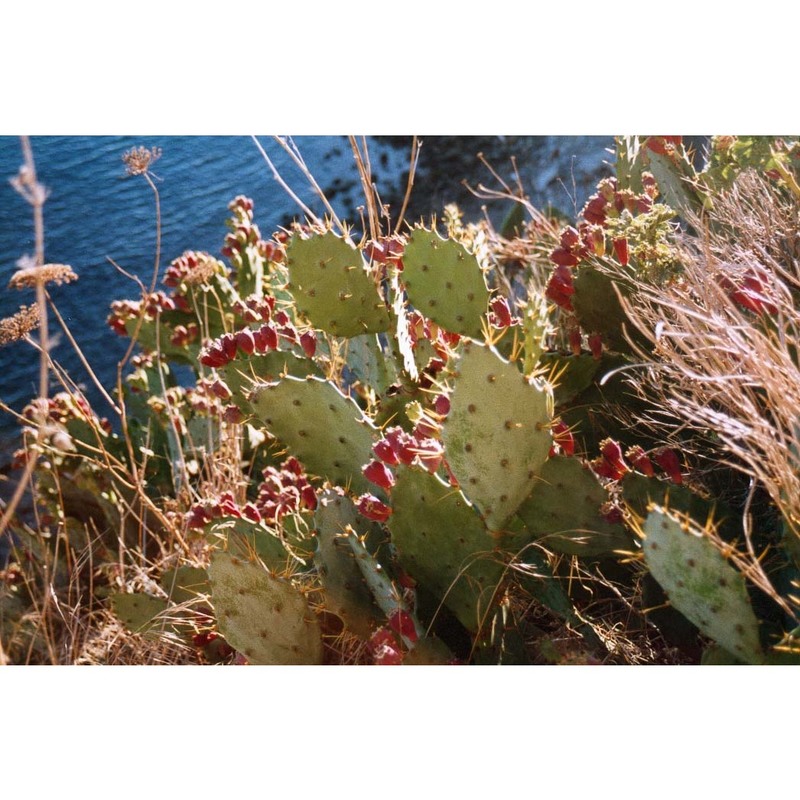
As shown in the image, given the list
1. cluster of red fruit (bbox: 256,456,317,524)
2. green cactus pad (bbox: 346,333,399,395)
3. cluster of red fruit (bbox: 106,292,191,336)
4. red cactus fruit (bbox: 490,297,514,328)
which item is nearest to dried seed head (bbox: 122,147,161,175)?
cluster of red fruit (bbox: 106,292,191,336)

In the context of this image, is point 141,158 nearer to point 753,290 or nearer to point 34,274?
point 34,274

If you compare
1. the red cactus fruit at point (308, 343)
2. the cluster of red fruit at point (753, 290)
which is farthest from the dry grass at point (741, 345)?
the red cactus fruit at point (308, 343)

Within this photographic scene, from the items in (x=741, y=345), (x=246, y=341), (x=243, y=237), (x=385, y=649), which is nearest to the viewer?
(x=741, y=345)

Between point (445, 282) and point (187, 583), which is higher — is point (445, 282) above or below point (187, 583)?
above

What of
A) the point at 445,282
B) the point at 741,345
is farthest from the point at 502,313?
the point at 741,345

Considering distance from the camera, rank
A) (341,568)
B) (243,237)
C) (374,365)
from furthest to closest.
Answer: (243,237) < (374,365) < (341,568)

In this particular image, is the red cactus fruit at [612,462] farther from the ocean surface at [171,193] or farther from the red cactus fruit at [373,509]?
the ocean surface at [171,193]
